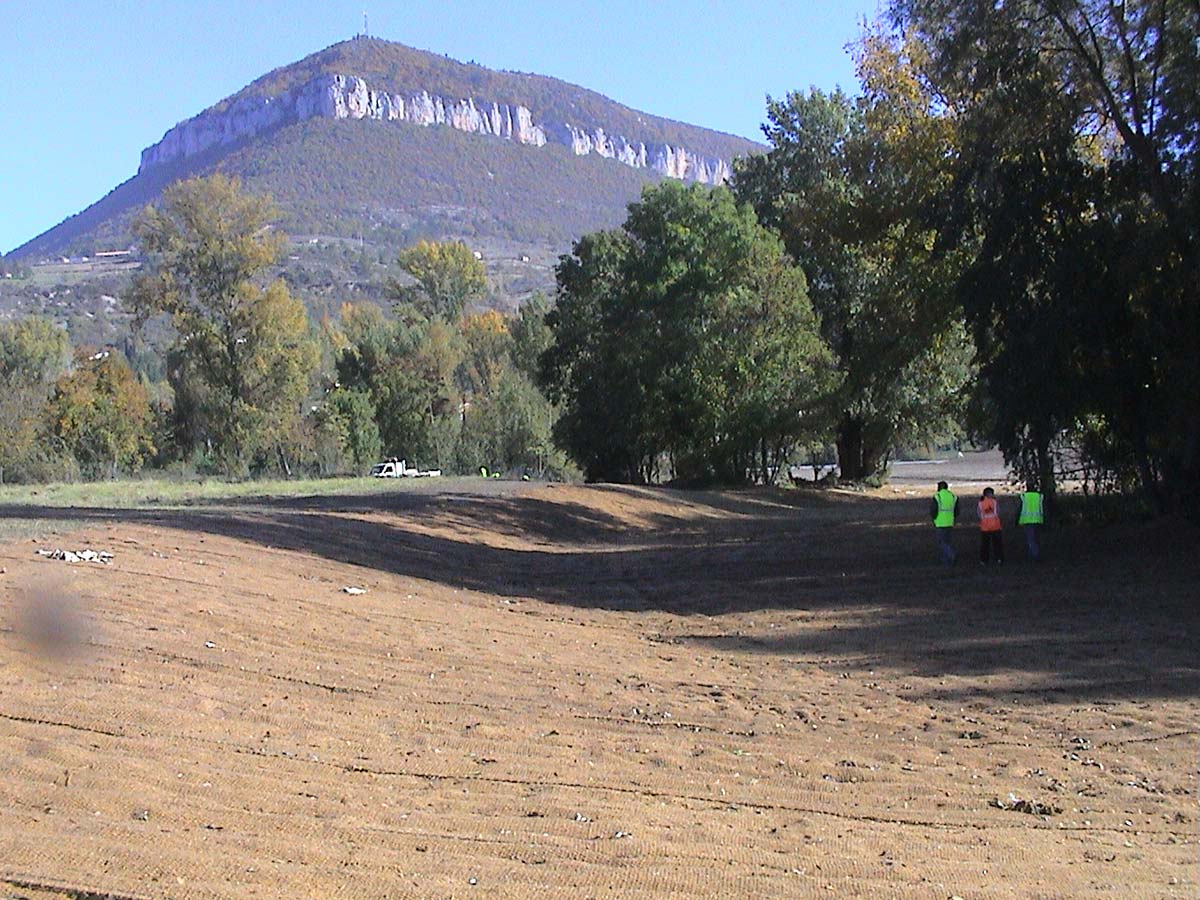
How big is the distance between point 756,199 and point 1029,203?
32.2 meters

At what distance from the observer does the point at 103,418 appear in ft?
242

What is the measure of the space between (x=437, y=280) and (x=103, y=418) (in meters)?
53.0

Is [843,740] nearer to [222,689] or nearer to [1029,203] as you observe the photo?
[222,689]

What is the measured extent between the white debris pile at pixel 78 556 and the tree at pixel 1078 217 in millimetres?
15843

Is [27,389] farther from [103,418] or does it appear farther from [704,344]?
[704,344]

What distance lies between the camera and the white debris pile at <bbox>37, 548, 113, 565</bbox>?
16625 millimetres

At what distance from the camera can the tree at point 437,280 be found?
12262cm

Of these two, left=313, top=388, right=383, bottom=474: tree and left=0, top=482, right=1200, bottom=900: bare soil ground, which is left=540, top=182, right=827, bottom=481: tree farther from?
left=0, top=482, right=1200, bottom=900: bare soil ground

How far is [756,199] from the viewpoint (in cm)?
5697

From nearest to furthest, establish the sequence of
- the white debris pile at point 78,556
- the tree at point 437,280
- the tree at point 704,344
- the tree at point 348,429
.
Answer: the white debris pile at point 78,556 < the tree at point 704,344 < the tree at point 348,429 < the tree at point 437,280

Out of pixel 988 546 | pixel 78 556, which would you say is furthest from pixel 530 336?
pixel 78 556

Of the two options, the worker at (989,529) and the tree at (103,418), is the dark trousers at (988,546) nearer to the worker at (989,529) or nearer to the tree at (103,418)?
the worker at (989,529)

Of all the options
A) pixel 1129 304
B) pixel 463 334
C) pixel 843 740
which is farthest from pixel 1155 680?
pixel 463 334

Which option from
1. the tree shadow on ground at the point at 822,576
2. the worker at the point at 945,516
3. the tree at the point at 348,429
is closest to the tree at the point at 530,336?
the tree at the point at 348,429
